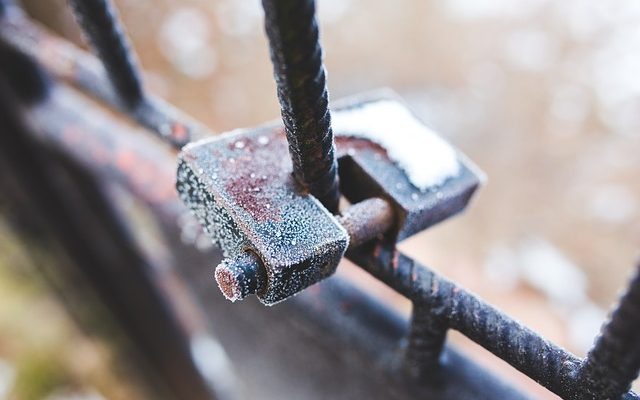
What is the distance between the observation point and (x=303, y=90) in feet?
1.73

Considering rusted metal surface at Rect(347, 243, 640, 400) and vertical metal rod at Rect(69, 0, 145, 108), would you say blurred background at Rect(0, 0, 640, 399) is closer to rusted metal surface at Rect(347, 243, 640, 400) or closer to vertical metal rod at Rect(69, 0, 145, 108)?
vertical metal rod at Rect(69, 0, 145, 108)

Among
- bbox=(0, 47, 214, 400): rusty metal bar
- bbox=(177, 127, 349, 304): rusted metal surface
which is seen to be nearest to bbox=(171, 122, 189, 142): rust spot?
bbox=(177, 127, 349, 304): rusted metal surface

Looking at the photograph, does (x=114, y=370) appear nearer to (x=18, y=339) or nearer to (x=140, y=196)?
(x=18, y=339)

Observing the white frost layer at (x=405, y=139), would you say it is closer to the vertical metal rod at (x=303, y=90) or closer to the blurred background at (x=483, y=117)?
the vertical metal rod at (x=303, y=90)

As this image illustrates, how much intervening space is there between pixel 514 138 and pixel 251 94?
1.81 metres

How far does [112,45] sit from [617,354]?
85cm

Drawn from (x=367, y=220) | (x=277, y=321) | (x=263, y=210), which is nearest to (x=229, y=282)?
(x=263, y=210)

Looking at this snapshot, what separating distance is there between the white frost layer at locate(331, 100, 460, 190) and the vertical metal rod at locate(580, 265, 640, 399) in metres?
0.31

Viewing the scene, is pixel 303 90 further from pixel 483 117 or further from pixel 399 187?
pixel 483 117

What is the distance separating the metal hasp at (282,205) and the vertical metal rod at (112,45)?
32cm

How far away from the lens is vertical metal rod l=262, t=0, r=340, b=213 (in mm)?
455

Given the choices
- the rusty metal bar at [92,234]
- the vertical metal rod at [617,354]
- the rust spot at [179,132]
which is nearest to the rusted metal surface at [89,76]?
the rust spot at [179,132]

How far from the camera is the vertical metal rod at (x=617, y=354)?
1.50ft

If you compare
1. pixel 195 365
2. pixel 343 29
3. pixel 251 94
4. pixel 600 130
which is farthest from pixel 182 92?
pixel 600 130
